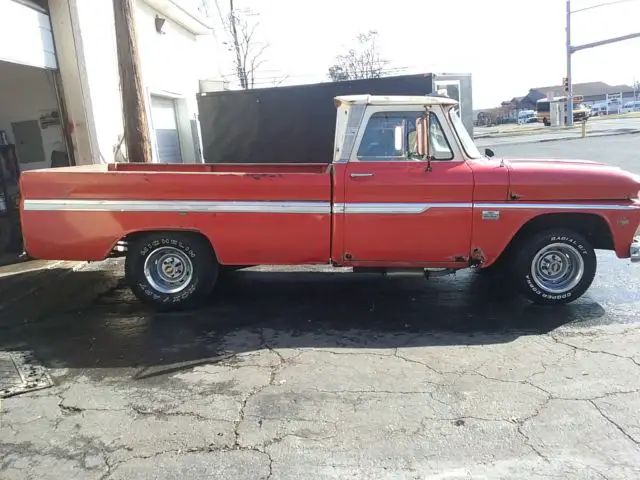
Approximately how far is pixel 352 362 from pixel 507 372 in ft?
4.00

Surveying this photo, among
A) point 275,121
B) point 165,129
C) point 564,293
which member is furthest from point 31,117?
point 564,293

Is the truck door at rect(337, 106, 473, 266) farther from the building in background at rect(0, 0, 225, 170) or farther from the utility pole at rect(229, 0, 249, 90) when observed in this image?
the utility pole at rect(229, 0, 249, 90)

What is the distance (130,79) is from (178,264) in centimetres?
443

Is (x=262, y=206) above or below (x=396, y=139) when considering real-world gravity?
below

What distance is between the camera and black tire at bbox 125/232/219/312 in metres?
5.64

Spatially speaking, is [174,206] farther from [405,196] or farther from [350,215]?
[405,196]

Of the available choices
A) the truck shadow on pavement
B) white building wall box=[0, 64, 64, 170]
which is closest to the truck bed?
the truck shadow on pavement

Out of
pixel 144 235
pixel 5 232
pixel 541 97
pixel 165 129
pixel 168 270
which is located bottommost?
pixel 168 270

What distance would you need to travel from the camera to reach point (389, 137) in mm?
5523

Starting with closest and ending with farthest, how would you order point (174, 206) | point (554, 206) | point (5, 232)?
point (554, 206), point (174, 206), point (5, 232)

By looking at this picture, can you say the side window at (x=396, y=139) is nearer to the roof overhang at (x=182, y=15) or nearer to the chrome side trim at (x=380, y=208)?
the chrome side trim at (x=380, y=208)

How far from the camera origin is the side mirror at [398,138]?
217 inches

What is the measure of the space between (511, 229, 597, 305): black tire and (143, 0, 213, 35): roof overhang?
11.4 m

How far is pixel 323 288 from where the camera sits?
21.6ft
